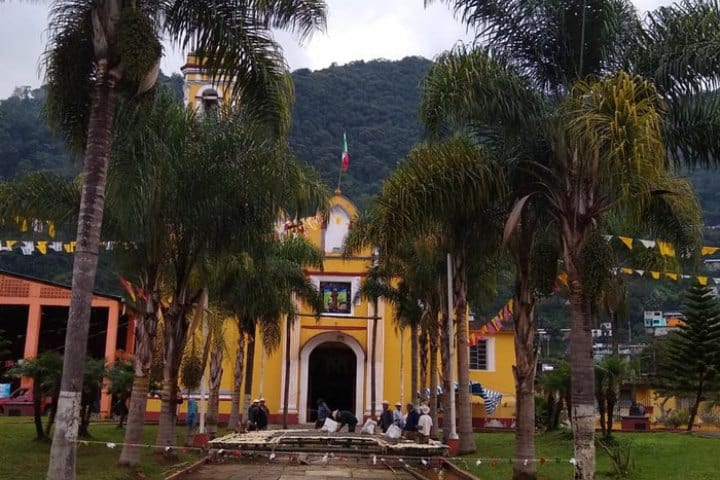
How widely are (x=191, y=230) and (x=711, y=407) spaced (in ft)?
89.7

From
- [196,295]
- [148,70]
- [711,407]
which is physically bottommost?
[711,407]

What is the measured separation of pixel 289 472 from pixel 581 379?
792 centimetres

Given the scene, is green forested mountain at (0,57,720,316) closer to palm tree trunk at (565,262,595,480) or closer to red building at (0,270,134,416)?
red building at (0,270,134,416)

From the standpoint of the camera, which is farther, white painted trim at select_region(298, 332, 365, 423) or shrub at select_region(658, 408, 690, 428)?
white painted trim at select_region(298, 332, 365, 423)

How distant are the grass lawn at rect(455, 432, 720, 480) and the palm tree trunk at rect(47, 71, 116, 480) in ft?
26.3

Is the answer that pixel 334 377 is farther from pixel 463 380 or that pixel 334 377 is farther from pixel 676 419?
pixel 463 380

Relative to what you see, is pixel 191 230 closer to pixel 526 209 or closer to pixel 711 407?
pixel 526 209

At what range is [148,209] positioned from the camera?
12.5 meters

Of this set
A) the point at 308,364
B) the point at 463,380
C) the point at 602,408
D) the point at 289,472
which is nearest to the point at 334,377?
the point at 308,364

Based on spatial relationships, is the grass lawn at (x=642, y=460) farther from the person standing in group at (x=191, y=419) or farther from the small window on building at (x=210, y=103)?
the person standing in group at (x=191, y=419)

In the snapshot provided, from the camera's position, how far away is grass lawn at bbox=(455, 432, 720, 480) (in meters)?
13.5

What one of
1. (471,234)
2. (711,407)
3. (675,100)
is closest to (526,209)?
(471,234)

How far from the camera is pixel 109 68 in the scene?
9.49m

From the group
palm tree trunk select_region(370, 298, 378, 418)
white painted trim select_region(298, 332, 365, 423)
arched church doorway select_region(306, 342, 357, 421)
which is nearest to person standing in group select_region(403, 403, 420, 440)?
palm tree trunk select_region(370, 298, 378, 418)
